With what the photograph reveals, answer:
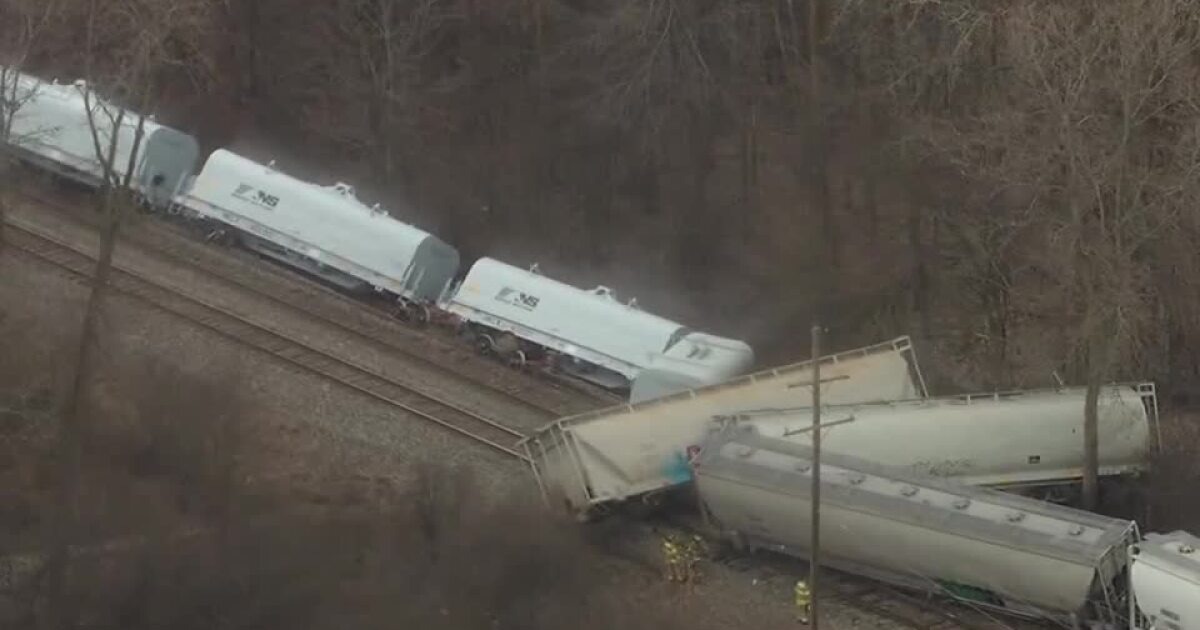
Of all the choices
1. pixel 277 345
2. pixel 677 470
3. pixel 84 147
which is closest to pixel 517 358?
pixel 277 345

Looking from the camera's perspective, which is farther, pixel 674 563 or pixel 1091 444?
pixel 1091 444

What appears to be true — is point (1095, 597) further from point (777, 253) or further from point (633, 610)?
point (777, 253)

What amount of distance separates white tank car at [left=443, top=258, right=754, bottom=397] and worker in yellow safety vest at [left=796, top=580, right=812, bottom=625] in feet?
16.9

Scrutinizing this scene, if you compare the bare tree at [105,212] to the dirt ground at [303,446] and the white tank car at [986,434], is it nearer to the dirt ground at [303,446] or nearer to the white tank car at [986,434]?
the dirt ground at [303,446]

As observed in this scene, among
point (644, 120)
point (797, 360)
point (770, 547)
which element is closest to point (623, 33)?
point (644, 120)

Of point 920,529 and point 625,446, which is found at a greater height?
point 920,529

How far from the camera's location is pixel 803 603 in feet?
56.5

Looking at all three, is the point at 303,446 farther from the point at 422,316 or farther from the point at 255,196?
the point at 255,196

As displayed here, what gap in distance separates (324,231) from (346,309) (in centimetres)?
153

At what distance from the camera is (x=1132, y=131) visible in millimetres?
19141

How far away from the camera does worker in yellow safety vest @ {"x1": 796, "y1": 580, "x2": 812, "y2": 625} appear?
17.2m

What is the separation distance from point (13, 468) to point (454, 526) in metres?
5.60

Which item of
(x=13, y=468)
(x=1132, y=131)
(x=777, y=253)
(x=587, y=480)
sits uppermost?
(x=1132, y=131)

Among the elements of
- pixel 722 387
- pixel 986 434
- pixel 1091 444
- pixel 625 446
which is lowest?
pixel 625 446
